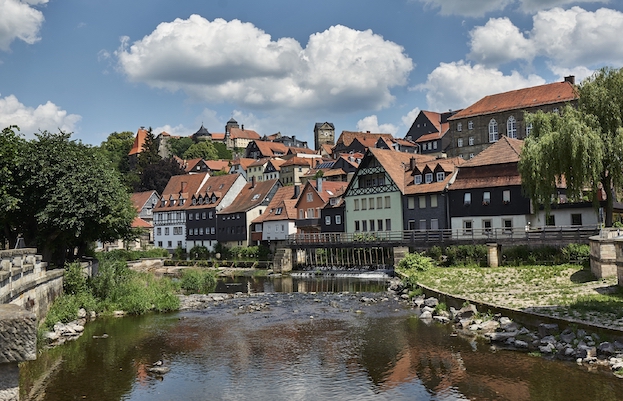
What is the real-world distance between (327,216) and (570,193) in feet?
108

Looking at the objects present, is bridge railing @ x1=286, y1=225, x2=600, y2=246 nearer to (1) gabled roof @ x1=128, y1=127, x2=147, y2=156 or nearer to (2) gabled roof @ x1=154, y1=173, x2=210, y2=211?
(2) gabled roof @ x1=154, y1=173, x2=210, y2=211

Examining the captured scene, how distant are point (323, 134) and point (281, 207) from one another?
367 feet

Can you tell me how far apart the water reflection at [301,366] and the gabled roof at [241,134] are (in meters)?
167

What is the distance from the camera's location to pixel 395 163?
60750mm

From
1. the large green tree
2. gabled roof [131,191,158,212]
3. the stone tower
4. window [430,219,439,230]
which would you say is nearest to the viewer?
the large green tree

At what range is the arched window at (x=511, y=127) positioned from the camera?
300ft

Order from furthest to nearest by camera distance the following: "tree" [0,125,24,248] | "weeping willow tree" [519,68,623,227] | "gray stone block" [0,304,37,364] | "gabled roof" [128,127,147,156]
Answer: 1. "gabled roof" [128,127,147,156]
2. "weeping willow tree" [519,68,623,227]
3. "tree" [0,125,24,248]
4. "gray stone block" [0,304,37,364]

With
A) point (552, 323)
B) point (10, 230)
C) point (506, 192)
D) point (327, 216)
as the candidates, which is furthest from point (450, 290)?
point (327, 216)

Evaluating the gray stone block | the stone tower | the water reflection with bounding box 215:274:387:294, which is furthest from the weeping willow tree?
the stone tower

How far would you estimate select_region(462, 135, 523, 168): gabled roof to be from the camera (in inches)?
1948

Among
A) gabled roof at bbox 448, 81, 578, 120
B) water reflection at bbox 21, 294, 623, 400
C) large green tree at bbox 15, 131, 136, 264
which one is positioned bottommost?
water reflection at bbox 21, 294, 623, 400

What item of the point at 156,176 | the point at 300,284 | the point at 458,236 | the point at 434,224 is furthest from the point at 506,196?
the point at 156,176

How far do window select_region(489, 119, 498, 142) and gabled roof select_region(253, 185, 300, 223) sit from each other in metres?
39.3

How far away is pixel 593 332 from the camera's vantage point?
59.0ft
